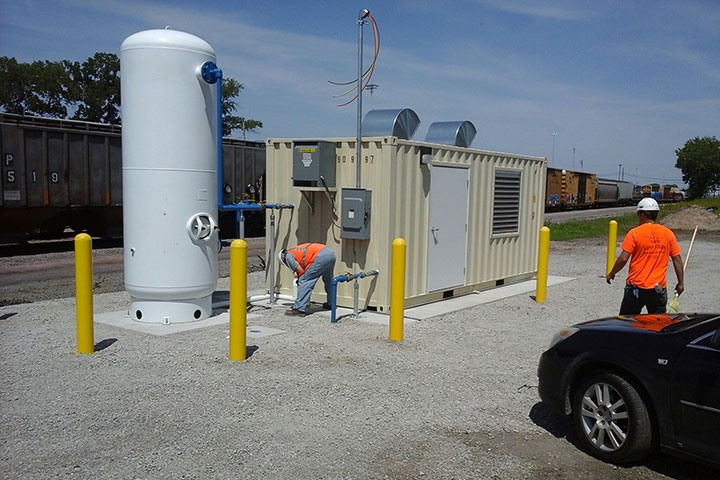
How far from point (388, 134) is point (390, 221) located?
1.71 m

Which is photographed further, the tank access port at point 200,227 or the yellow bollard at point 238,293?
the tank access port at point 200,227

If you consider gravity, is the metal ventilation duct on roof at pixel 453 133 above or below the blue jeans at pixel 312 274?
above

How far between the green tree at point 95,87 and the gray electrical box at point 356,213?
5269cm

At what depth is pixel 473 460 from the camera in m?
4.69

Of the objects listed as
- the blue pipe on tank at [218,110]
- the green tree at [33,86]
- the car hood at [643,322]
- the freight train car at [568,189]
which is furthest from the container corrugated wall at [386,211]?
the green tree at [33,86]

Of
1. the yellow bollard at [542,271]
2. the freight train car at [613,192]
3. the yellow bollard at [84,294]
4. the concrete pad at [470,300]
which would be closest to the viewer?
the yellow bollard at [84,294]

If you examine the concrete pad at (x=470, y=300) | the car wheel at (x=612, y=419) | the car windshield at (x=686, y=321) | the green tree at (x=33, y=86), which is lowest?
the concrete pad at (x=470, y=300)

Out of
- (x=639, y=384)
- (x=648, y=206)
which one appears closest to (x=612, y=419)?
(x=639, y=384)

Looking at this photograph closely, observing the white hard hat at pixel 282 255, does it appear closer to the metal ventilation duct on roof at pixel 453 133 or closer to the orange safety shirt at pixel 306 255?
the orange safety shirt at pixel 306 255

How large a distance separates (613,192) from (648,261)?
197 feet

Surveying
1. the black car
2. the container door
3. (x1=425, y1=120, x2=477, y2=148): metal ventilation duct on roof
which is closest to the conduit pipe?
the container door

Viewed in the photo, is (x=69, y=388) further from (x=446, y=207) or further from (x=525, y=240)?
(x=525, y=240)

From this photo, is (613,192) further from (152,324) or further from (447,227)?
(152,324)

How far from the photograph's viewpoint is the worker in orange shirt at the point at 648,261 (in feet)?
22.9
